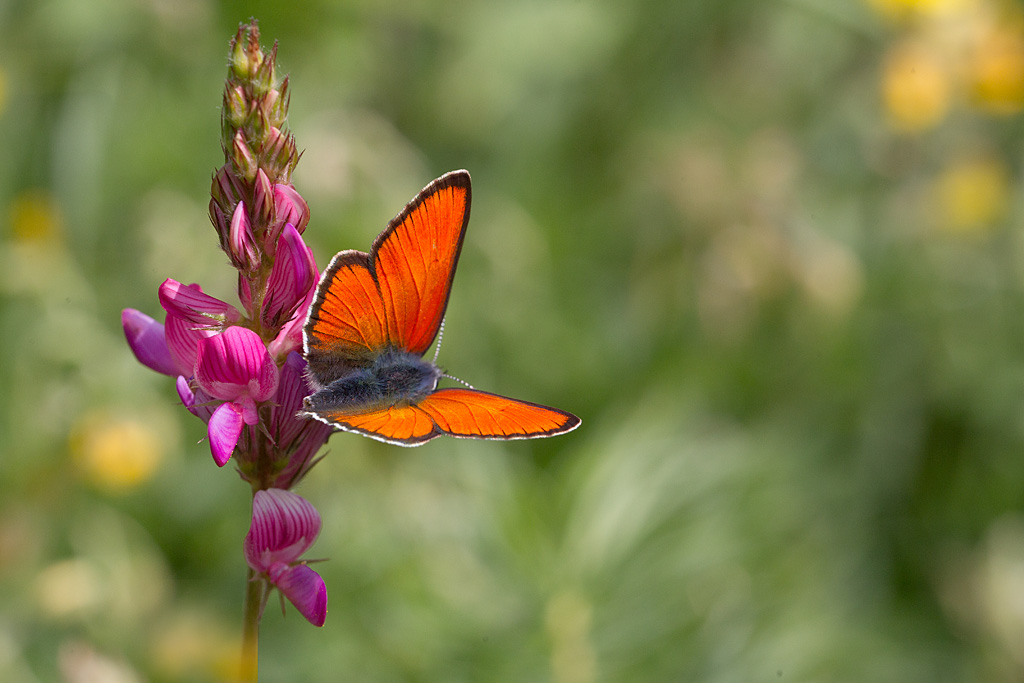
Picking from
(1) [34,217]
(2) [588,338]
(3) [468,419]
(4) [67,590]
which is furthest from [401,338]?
(1) [34,217]

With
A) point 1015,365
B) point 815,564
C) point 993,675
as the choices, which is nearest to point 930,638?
point 993,675

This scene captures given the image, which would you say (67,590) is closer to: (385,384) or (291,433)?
(385,384)

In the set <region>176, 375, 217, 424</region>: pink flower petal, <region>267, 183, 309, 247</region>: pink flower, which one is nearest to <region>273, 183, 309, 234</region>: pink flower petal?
<region>267, 183, 309, 247</region>: pink flower

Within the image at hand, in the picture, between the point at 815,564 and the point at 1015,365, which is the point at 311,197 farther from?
the point at 1015,365

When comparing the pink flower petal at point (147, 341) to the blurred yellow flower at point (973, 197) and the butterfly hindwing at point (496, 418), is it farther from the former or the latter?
the blurred yellow flower at point (973, 197)

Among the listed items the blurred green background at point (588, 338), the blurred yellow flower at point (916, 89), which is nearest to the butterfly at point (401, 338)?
the blurred green background at point (588, 338)
